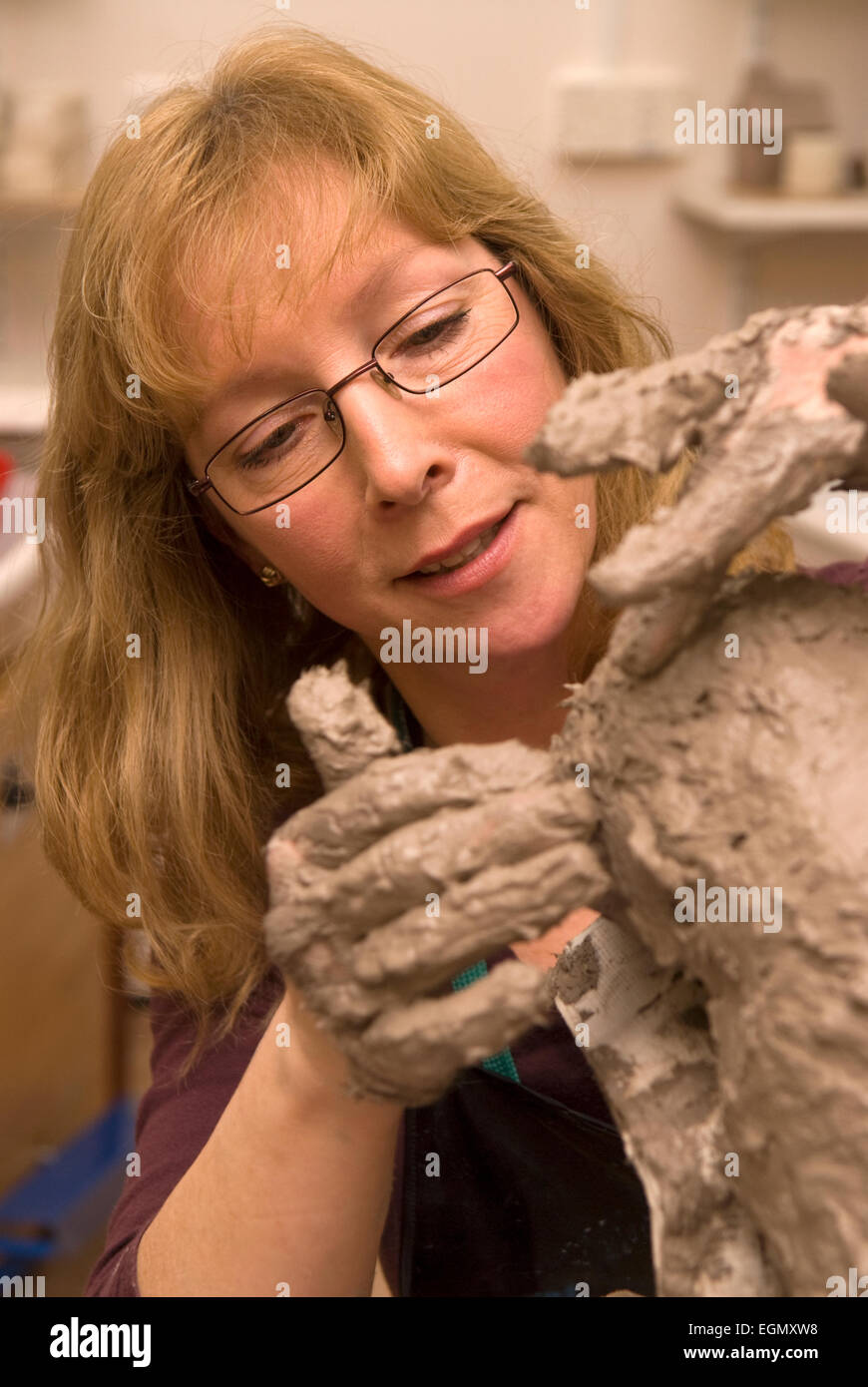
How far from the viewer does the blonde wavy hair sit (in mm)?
1074

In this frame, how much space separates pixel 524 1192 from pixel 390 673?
492 millimetres

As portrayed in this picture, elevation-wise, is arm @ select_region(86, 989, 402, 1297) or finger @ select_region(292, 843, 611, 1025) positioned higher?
finger @ select_region(292, 843, 611, 1025)

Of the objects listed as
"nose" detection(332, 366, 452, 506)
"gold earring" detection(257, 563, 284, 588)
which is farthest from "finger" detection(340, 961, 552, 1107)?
"gold earring" detection(257, 563, 284, 588)

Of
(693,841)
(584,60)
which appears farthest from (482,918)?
(584,60)

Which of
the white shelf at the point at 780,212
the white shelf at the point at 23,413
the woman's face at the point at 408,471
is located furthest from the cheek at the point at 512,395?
the white shelf at the point at 23,413

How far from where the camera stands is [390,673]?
1.26m

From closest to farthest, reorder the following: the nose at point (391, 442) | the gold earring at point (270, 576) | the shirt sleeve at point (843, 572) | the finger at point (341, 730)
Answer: the finger at point (341, 730)
the nose at point (391, 442)
the shirt sleeve at point (843, 572)
the gold earring at point (270, 576)

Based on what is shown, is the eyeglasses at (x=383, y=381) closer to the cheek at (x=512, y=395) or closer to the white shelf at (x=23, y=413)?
the cheek at (x=512, y=395)

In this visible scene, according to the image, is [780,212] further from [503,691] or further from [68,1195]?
[68,1195]

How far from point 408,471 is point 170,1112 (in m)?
→ 0.63

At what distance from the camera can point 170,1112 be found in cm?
120

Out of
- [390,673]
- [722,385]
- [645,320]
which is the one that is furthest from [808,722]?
[645,320]

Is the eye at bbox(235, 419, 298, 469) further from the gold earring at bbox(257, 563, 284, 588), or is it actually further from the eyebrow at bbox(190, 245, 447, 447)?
the gold earring at bbox(257, 563, 284, 588)

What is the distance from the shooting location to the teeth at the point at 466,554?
1062mm
